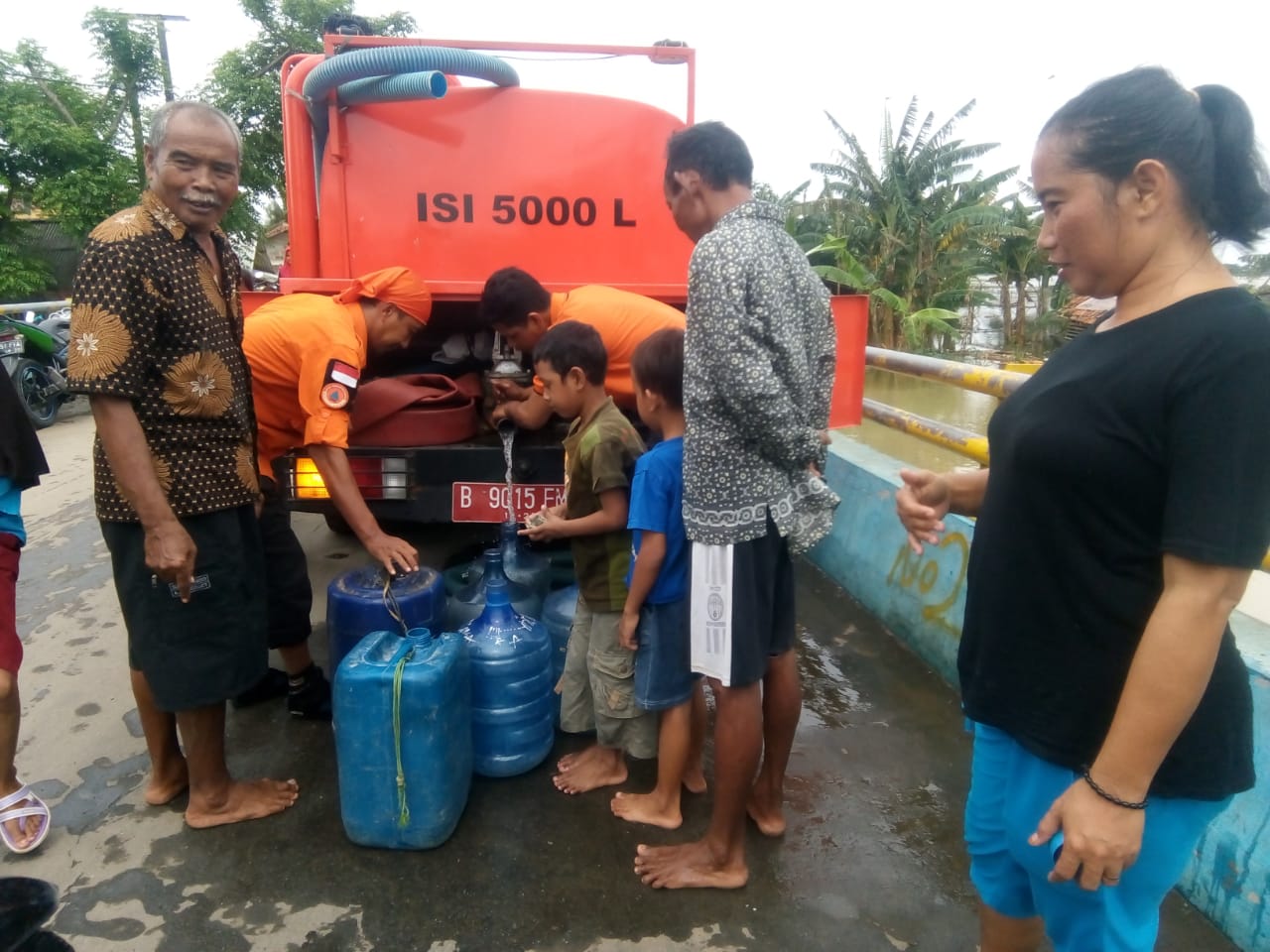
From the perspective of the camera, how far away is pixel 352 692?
215cm

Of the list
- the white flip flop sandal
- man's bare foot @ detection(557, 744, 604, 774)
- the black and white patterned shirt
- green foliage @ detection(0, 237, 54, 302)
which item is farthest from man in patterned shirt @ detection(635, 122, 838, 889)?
green foliage @ detection(0, 237, 54, 302)

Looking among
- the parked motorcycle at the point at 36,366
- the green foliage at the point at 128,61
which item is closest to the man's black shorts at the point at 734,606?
the parked motorcycle at the point at 36,366

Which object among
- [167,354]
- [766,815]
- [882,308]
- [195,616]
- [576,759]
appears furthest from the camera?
[882,308]

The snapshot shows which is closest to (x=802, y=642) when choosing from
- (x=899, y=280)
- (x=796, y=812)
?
(x=796, y=812)

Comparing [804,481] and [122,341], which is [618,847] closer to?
[804,481]

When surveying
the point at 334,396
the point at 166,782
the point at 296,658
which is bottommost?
the point at 166,782

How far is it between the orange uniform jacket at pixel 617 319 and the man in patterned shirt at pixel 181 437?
3.65 ft

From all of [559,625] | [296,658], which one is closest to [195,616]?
[296,658]

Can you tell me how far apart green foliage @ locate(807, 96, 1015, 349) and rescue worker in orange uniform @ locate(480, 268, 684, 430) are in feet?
53.1

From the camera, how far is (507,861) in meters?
2.22

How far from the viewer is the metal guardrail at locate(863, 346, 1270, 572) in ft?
9.25

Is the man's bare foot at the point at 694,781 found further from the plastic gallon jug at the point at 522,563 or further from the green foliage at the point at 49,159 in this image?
the green foliage at the point at 49,159

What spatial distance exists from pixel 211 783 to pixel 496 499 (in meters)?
1.29

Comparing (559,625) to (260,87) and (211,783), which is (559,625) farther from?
(260,87)
